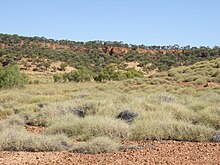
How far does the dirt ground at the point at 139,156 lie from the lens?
28.6 ft

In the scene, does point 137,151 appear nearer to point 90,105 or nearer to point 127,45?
point 90,105

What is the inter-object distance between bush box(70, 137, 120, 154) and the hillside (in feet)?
182

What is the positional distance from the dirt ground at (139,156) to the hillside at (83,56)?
55591 mm

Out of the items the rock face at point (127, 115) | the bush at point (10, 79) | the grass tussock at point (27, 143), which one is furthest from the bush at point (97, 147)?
the bush at point (10, 79)

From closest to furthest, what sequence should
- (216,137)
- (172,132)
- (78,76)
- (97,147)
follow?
(97,147)
(216,137)
(172,132)
(78,76)

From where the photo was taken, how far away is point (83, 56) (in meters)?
81.8

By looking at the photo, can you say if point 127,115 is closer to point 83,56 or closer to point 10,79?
point 10,79

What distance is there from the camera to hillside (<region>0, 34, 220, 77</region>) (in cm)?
6925

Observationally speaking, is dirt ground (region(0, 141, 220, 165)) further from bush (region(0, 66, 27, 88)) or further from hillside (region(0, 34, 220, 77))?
hillside (region(0, 34, 220, 77))

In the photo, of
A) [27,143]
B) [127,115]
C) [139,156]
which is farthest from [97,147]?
[127,115]

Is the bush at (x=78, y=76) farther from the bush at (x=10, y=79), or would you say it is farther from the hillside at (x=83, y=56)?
the hillside at (x=83, y=56)

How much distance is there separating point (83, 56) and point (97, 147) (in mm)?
72469

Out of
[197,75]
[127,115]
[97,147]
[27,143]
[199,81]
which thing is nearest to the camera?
[97,147]

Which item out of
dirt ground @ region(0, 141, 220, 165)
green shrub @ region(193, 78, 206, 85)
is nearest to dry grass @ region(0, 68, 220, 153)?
dirt ground @ region(0, 141, 220, 165)
